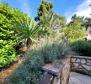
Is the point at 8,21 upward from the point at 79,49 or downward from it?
upward

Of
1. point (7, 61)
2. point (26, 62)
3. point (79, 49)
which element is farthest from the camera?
point (79, 49)

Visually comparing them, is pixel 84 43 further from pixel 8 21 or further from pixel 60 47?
pixel 60 47

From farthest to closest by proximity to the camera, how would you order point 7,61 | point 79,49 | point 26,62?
point 79,49 < point 7,61 < point 26,62

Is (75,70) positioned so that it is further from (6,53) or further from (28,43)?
(28,43)

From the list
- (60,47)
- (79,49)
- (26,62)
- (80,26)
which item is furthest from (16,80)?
(80,26)

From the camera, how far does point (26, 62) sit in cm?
410

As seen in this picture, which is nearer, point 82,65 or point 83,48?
point 82,65

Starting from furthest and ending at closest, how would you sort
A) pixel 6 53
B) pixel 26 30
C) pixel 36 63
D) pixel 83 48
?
pixel 83 48 < pixel 26 30 < pixel 6 53 < pixel 36 63

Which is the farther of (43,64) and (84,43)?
(84,43)

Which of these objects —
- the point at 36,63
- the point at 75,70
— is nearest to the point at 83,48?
the point at 75,70

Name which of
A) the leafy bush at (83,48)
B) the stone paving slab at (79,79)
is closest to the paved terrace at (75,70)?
the stone paving slab at (79,79)

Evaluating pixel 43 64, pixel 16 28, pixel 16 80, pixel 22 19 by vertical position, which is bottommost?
pixel 16 80

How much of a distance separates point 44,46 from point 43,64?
652mm

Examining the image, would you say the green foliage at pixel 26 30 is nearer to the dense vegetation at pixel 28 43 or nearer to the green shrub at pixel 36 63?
the dense vegetation at pixel 28 43
